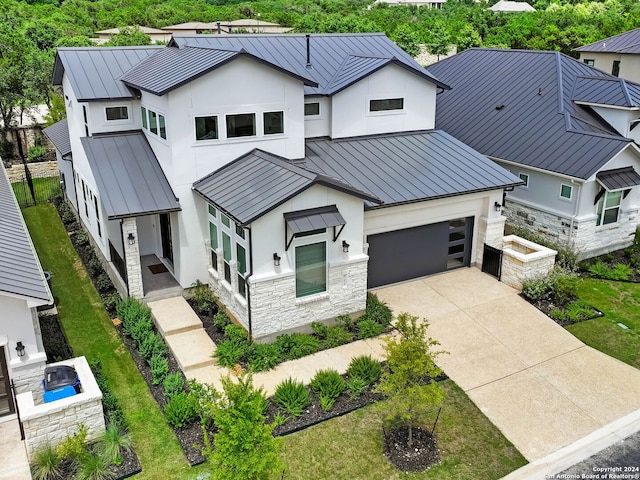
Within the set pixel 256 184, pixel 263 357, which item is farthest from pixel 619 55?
pixel 263 357

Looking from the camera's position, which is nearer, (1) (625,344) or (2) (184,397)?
(2) (184,397)

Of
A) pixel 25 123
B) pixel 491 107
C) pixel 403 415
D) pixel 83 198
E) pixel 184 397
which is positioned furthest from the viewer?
pixel 25 123

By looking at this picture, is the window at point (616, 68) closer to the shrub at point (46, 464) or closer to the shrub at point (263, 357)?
the shrub at point (263, 357)

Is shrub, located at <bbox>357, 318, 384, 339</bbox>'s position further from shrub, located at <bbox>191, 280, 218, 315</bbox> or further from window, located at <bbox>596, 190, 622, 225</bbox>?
window, located at <bbox>596, 190, 622, 225</bbox>

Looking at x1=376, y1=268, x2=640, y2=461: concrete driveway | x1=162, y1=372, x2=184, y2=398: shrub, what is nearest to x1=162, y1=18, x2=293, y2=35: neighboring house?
x1=376, y1=268, x2=640, y2=461: concrete driveway

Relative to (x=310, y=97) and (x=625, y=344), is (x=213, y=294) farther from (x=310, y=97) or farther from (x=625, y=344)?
(x=625, y=344)

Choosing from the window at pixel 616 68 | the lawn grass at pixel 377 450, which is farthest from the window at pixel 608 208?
the window at pixel 616 68

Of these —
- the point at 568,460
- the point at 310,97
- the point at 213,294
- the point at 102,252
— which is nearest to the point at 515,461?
the point at 568,460

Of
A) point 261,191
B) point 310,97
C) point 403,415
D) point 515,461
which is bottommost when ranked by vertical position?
point 515,461
